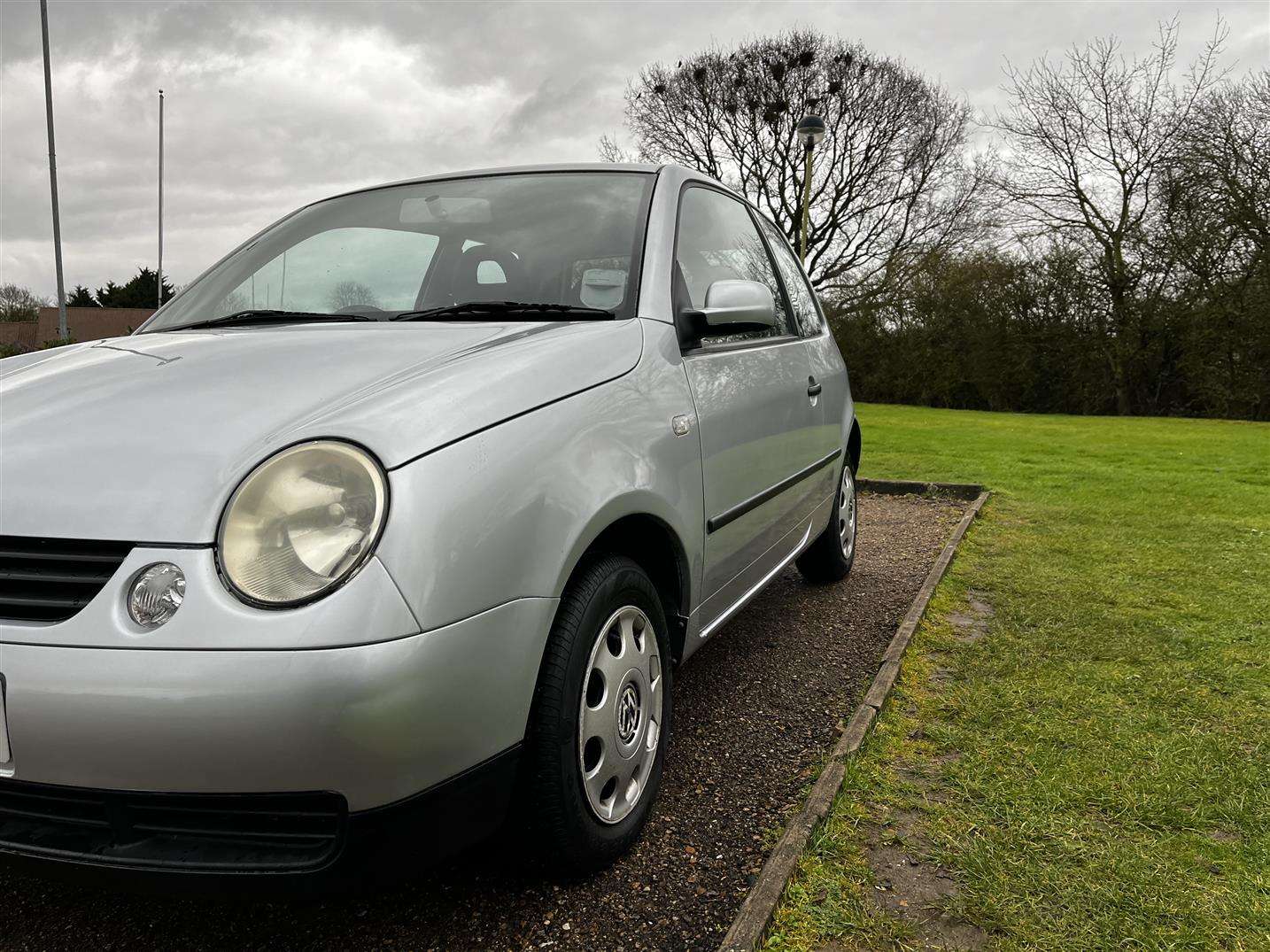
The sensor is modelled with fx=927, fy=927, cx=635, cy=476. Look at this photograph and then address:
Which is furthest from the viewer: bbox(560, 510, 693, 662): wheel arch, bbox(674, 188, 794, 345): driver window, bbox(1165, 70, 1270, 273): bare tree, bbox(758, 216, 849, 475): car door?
bbox(1165, 70, 1270, 273): bare tree

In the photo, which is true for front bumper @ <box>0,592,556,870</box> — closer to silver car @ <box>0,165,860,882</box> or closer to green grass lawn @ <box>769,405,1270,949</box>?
silver car @ <box>0,165,860,882</box>

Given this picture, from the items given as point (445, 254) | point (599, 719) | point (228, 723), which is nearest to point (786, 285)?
point (445, 254)

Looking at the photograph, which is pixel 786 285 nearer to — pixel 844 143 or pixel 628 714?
pixel 628 714

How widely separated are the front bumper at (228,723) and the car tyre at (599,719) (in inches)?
12.2

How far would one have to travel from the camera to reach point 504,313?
2.41 metres

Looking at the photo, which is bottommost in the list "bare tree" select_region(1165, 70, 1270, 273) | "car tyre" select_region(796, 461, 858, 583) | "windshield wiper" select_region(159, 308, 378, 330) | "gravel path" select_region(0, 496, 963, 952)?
"gravel path" select_region(0, 496, 963, 952)

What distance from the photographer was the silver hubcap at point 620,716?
1934 millimetres

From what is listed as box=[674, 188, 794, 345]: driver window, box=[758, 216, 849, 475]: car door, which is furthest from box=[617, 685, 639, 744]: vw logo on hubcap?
box=[758, 216, 849, 475]: car door

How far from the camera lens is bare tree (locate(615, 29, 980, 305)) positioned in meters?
23.8

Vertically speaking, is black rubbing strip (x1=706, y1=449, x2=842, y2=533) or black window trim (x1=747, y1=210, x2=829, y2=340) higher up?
black window trim (x1=747, y1=210, x2=829, y2=340)

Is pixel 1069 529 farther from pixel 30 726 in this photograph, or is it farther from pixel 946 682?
pixel 30 726

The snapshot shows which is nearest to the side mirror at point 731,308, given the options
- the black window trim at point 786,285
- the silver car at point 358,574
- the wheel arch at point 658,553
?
the silver car at point 358,574

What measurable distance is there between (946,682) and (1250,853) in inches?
46.4

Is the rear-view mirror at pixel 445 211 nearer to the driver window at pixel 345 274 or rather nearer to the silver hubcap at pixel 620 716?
the driver window at pixel 345 274
